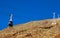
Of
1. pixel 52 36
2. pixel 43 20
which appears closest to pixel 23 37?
pixel 52 36

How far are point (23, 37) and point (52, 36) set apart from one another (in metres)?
5.96

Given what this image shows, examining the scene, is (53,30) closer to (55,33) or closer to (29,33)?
(55,33)

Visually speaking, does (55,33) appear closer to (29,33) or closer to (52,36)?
(52,36)

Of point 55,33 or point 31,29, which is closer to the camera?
point 55,33

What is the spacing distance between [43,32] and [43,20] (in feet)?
40.6

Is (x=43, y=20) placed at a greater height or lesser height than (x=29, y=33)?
greater

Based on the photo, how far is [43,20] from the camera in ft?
202

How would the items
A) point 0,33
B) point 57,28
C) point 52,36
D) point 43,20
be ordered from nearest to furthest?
point 52,36 → point 57,28 → point 0,33 → point 43,20

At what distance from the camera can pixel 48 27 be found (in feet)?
171

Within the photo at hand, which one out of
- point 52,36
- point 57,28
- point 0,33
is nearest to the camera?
point 52,36

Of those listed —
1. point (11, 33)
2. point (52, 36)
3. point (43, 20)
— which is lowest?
point (52, 36)

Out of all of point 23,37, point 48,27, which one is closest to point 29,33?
point 23,37

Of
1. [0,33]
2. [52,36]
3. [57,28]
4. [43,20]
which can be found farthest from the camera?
[43,20]

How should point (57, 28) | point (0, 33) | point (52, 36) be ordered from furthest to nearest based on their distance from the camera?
1. point (0, 33)
2. point (57, 28)
3. point (52, 36)
